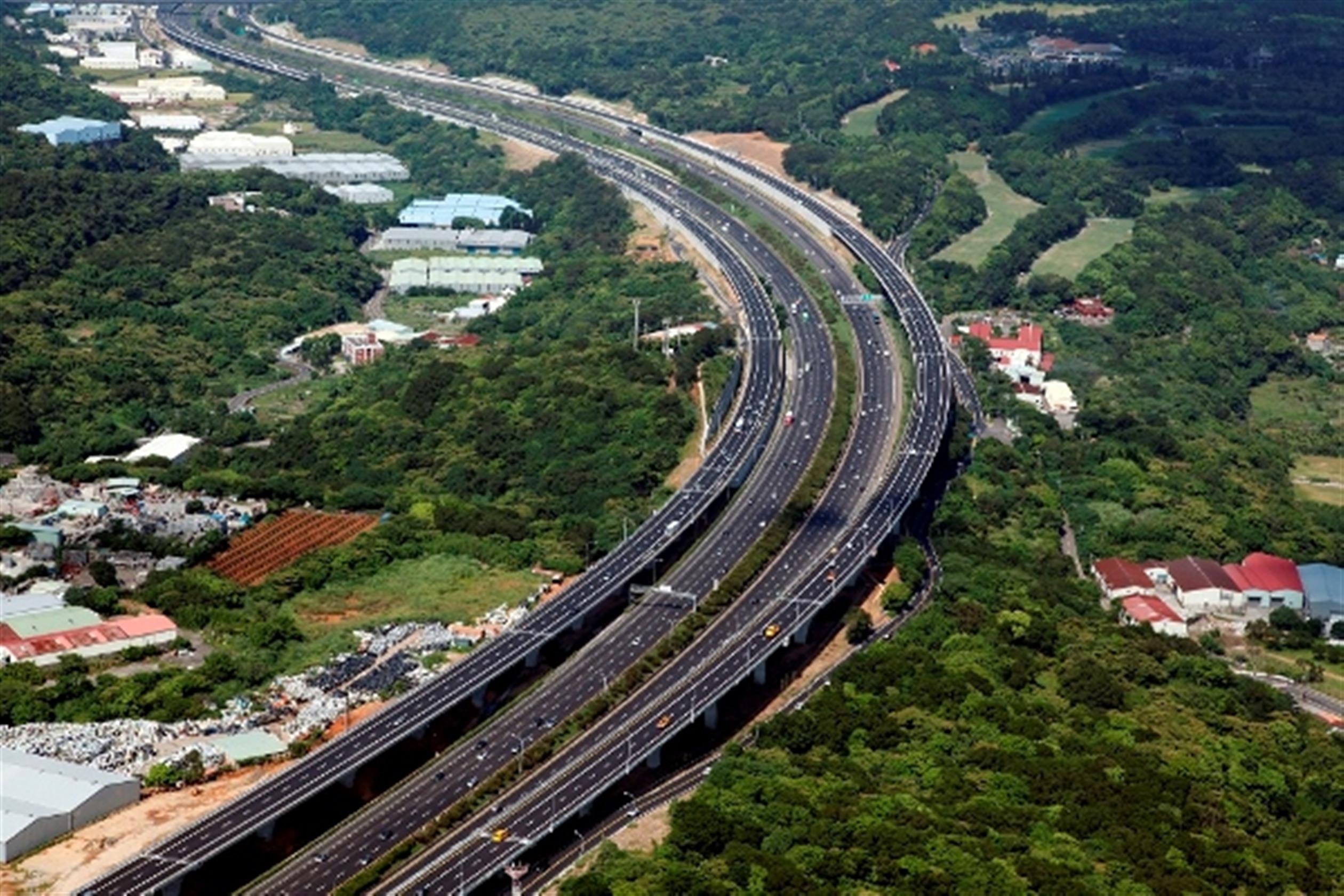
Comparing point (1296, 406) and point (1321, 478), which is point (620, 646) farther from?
point (1296, 406)

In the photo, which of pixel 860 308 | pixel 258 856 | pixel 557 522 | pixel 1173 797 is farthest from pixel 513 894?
pixel 860 308

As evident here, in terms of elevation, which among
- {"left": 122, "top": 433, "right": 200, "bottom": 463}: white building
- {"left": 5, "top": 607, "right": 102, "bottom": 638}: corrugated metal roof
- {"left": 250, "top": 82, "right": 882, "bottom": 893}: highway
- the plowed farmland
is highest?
{"left": 250, "top": 82, "right": 882, "bottom": 893}: highway

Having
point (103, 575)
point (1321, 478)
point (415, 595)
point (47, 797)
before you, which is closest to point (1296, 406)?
point (1321, 478)

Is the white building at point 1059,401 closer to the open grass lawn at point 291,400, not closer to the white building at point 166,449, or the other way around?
the open grass lawn at point 291,400

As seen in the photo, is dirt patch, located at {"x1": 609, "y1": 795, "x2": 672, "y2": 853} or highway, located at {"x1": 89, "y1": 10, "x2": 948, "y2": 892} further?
dirt patch, located at {"x1": 609, "y1": 795, "x2": 672, "y2": 853}

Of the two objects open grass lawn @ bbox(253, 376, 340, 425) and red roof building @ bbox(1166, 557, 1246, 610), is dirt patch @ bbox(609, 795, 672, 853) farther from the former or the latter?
open grass lawn @ bbox(253, 376, 340, 425)

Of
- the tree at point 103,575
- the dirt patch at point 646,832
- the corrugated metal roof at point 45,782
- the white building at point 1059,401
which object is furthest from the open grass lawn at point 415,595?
the white building at point 1059,401

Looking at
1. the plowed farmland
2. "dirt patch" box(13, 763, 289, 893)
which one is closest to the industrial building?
"dirt patch" box(13, 763, 289, 893)
